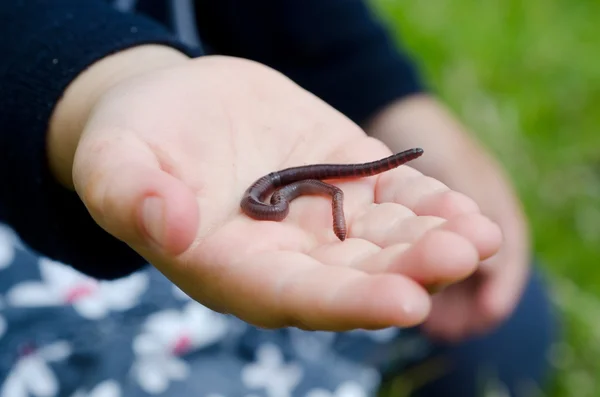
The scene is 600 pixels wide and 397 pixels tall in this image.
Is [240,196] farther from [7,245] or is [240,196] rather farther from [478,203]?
[478,203]

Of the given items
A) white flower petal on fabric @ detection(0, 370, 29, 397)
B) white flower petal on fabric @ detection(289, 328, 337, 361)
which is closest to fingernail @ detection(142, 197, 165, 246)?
white flower petal on fabric @ detection(0, 370, 29, 397)

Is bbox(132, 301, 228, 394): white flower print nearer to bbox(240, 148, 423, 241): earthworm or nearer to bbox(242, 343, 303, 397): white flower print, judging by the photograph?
bbox(242, 343, 303, 397): white flower print

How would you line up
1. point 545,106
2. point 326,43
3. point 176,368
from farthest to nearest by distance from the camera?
point 545,106 < point 326,43 < point 176,368

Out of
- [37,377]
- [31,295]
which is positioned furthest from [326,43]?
[37,377]

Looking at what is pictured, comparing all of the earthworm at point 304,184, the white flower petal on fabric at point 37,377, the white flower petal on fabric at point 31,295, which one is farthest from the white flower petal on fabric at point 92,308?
the earthworm at point 304,184

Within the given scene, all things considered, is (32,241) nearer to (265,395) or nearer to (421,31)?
(265,395)

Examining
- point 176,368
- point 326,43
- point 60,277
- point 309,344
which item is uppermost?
point 326,43

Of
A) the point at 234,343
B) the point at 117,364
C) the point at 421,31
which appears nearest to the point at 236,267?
the point at 117,364
